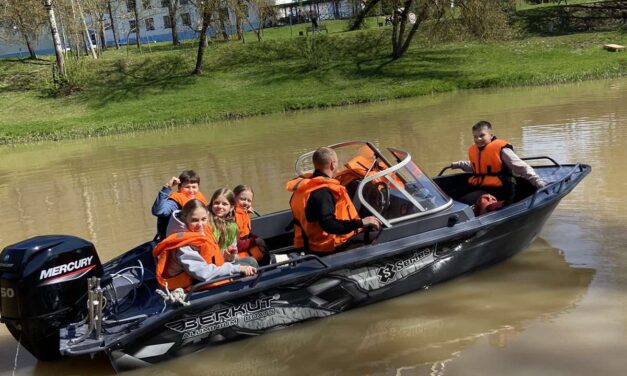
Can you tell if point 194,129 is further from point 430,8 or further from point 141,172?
point 430,8

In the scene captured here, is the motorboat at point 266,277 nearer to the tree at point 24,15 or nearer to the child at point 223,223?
the child at point 223,223

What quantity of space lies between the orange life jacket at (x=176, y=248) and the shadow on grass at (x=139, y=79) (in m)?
23.4

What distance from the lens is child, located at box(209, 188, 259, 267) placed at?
526 centimetres

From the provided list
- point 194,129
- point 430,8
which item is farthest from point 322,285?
point 430,8

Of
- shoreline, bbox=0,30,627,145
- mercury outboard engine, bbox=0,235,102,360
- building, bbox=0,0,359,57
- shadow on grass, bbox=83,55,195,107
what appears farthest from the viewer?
building, bbox=0,0,359,57

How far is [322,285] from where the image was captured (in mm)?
4949

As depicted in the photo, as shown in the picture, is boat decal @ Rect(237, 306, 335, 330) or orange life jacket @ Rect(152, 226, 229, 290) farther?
boat decal @ Rect(237, 306, 335, 330)

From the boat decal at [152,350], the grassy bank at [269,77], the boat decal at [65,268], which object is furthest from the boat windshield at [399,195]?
the grassy bank at [269,77]

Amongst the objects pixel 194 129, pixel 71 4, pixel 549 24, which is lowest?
pixel 194 129

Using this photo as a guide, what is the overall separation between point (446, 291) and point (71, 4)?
1171 inches

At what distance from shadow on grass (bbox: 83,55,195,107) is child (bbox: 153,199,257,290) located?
23376mm

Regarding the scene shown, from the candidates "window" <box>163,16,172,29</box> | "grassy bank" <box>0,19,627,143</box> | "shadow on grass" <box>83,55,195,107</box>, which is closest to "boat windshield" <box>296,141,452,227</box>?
"grassy bank" <box>0,19,627,143</box>

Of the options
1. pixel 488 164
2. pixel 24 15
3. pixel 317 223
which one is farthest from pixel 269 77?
pixel 317 223

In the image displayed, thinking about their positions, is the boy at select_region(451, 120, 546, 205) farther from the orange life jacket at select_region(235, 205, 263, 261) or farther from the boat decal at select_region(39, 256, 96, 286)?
the boat decal at select_region(39, 256, 96, 286)
